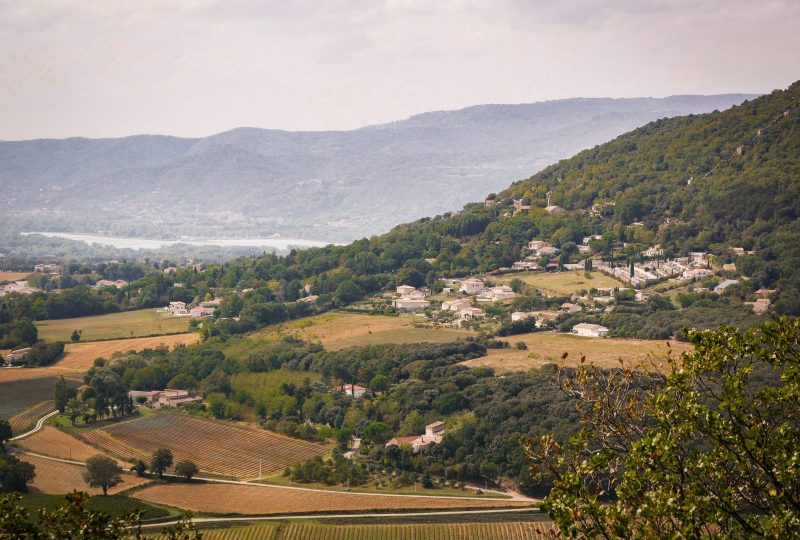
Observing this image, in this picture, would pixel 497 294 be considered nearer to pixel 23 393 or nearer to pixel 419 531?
pixel 23 393

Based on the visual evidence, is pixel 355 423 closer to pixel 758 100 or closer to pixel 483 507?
pixel 483 507

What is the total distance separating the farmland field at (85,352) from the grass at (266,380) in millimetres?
8337

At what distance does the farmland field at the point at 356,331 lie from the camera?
164ft

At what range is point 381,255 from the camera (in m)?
72.1

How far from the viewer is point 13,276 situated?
90.3 m

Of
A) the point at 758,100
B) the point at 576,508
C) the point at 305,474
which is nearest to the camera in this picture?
the point at 576,508

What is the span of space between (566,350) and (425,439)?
10298 mm

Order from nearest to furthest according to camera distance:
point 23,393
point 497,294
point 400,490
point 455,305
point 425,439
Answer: point 400,490
point 425,439
point 23,393
point 455,305
point 497,294

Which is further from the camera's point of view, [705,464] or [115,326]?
[115,326]

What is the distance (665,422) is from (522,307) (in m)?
45.0

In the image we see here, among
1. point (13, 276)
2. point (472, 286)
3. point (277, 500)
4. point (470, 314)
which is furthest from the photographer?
point (13, 276)

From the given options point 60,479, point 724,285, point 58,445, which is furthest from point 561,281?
point 60,479

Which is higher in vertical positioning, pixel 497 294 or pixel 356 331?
pixel 497 294

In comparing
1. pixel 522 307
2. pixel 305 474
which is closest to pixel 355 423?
pixel 305 474
